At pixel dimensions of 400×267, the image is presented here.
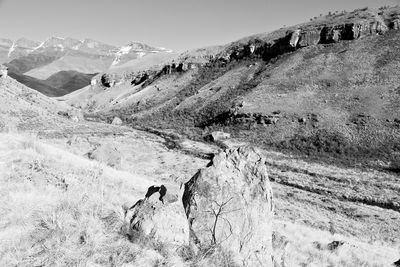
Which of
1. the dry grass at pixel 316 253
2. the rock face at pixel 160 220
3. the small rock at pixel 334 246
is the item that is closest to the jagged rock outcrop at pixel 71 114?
the dry grass at pixel 316 253

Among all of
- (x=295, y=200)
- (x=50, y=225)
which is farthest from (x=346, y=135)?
(x=50, y=225)

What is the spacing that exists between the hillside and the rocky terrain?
262mm

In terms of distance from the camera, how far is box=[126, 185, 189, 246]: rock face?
19.8 ft

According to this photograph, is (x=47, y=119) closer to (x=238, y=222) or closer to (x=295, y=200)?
(x=295, y=200)

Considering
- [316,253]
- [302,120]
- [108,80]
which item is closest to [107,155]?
[316,253]

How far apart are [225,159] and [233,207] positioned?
1.21 metres

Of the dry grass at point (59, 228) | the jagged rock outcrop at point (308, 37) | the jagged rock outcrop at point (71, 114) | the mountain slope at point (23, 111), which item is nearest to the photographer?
the dry grass at point (59, 228)

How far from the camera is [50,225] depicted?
550cm

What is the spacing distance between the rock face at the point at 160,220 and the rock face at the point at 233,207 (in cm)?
35

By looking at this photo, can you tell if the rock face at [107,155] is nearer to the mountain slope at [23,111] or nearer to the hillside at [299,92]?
the mountain slope at [23,111]

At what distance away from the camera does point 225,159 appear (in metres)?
8.02

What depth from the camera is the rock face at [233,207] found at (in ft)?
22.3

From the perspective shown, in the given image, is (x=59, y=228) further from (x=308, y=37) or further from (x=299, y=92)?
(x=308, y=37)

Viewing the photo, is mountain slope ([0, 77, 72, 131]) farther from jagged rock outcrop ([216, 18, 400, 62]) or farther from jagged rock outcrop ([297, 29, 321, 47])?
jagged rock outcrop ([297, 29, 321, 47])
